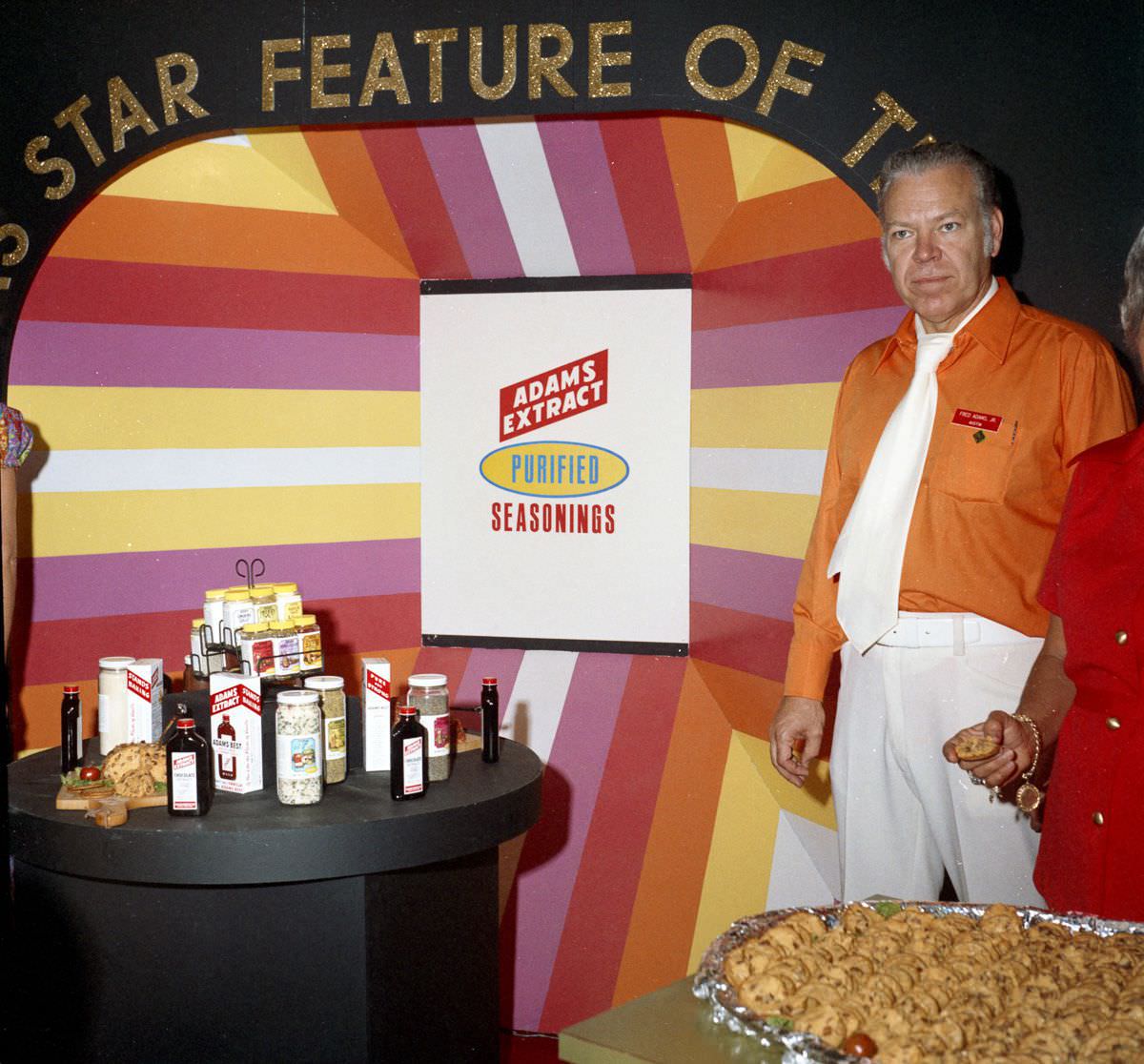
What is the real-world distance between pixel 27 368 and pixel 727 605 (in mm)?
1958

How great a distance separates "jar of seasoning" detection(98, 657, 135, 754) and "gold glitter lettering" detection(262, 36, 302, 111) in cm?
131

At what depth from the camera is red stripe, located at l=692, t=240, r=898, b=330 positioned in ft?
10.3

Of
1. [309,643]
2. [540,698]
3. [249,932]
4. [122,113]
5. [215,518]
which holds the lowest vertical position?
[249,932]

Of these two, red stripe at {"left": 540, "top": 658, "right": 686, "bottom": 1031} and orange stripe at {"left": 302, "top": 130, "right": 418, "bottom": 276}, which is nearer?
orange stripe at {"left": 302, "top": 130, "right": 418, "bottom": 276}

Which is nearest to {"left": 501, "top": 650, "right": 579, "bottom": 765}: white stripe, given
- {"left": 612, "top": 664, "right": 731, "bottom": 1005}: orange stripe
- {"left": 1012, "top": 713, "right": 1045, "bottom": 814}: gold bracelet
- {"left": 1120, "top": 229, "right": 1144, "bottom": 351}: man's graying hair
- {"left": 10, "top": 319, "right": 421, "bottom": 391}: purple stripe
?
{"left": 612, "top": 664, "right": 731, "bottom": 1005}: orange stripe

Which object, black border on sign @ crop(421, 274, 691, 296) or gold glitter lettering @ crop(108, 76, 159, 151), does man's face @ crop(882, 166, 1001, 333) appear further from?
gold glitter lettering @ crop(108, 76, 159, 151)

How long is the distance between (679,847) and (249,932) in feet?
4.98

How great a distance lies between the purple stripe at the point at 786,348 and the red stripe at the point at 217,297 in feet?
2.91

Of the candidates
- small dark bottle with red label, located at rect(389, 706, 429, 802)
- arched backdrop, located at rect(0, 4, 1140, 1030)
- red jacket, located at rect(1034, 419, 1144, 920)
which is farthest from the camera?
arched backdrop, located at rect(0, 4, 1140, 1030)

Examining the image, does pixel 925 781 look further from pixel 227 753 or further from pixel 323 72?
pixel 323 72

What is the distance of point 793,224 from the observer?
10.8 ft

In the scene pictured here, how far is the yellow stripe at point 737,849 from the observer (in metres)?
3.60

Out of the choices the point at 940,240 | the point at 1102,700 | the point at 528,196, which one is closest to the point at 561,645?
the point at 528,196

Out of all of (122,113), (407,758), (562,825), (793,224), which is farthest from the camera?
(562,825)
